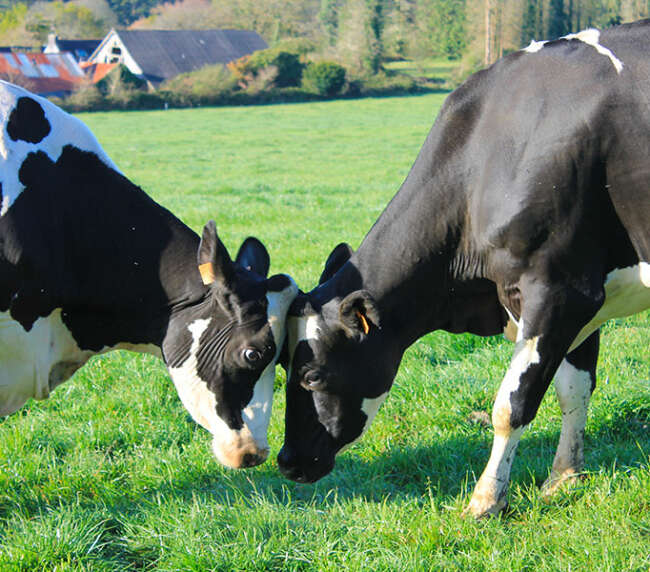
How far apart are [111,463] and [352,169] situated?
1746 cm

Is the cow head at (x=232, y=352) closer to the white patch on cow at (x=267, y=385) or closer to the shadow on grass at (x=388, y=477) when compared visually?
the white patch on cow at (x=267, y=385)

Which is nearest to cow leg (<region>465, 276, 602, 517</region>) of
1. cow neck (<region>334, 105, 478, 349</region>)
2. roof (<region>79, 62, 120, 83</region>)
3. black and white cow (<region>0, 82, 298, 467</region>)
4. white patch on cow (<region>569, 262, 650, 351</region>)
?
white patch on cow (<region>569, 262, 650, 351</region>)

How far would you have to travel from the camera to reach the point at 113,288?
431 centimetres

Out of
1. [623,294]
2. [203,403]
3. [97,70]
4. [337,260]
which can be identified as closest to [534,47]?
[623,294]

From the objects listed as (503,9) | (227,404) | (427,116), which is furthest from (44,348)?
(503,9)

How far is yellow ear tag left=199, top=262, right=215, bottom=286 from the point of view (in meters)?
Result: 4.04

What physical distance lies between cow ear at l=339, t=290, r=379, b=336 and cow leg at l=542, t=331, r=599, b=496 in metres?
1.27

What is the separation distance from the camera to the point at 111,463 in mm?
4707

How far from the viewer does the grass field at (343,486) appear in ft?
12.0

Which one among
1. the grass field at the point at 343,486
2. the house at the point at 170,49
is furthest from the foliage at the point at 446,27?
the grass field at the point at 343,486

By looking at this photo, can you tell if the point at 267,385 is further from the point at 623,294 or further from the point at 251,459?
the point at 623,294

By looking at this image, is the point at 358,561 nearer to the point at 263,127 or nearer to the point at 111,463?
the point at 111,463

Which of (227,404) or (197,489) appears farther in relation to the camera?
(197,489)

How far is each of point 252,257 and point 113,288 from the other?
2.52ft
